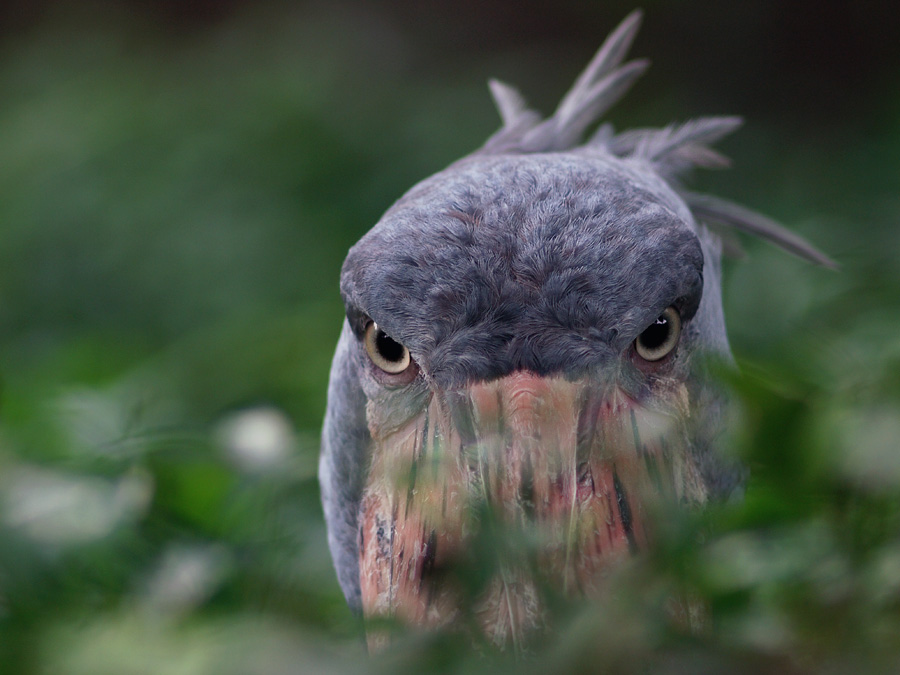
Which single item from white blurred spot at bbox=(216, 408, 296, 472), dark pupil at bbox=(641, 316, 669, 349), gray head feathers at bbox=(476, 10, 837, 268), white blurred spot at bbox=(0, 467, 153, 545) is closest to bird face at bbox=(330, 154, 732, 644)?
dark pupil at bbox=(641, 316, 669, 349)

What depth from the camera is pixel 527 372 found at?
1.32 m

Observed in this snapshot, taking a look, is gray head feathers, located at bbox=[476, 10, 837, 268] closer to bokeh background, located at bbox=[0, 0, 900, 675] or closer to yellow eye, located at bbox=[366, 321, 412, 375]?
bokeh background, located at bbox=[0, 0, 900, 675]

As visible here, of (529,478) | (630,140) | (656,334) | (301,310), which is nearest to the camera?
(529,478)

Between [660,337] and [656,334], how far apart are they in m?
0.01

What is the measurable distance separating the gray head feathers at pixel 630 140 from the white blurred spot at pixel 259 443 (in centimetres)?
70

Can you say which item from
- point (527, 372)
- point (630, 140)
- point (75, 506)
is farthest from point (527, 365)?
point (630, 140)

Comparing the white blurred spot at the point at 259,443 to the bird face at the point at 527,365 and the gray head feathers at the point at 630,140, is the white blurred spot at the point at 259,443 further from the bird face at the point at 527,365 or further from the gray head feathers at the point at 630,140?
the gray head feathers at the point at 630,140

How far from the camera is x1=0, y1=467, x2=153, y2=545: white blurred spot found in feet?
4.54

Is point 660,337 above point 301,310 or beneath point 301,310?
above

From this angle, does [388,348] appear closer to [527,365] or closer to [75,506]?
[527,365]

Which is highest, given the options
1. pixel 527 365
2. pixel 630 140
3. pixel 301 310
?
pixel 527 365

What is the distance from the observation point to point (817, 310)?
2010 millimetres

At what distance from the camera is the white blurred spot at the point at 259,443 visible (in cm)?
144

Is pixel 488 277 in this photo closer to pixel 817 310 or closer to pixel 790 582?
pixel 790 582
